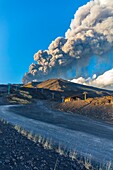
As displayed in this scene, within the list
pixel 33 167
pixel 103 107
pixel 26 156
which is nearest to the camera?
pixel 33 167

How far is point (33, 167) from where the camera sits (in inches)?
432

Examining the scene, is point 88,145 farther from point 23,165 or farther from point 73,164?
point 23,165

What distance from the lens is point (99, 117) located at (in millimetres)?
47250

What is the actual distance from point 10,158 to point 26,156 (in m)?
1.02

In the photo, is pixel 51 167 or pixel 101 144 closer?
pixel 51 167

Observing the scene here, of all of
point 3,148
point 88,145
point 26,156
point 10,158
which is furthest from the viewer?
point 88,145

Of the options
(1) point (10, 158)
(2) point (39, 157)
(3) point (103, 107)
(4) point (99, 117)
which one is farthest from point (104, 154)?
(3) point (103, 107)

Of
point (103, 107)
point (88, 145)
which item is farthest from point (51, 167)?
point (103, 107)

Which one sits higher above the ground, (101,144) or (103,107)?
(103,107)

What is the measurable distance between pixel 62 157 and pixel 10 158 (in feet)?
10.1

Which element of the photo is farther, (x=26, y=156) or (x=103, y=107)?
(x=103, y=107)

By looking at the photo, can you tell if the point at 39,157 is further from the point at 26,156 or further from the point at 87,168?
the point at 87,168

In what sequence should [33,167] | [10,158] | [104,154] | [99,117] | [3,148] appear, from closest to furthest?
[33,167]
[10,158]
[3,148]
[104,154]
[99,117]

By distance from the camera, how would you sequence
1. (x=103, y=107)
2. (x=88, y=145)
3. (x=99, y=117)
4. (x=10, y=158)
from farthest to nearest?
(x=103, y=107) < (x=99, y=117) < (x=88, y=145) < (x=10, y=158)
